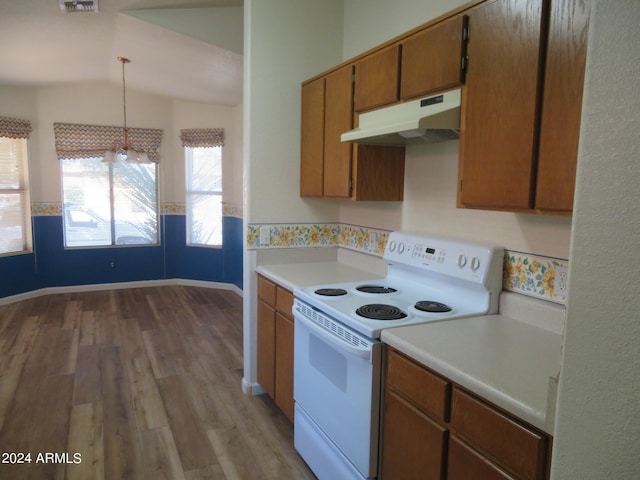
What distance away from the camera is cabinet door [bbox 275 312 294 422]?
2.44 meters

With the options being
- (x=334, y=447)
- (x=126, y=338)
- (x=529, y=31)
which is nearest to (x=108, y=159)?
(x=126, y=338)

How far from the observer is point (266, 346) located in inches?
110

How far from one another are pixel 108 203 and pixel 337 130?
14.1ft

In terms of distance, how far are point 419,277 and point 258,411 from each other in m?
1.36

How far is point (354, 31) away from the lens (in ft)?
9.52

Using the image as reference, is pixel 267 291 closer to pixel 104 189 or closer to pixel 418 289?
pixel 418 289

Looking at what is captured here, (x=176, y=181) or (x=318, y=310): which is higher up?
(x=176, y=181)

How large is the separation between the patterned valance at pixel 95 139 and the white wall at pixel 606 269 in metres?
5.82

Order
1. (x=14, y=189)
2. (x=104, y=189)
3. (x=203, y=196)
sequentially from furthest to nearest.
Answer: (x=203, y=196), (x=104, y=189), (x=14, y=189)

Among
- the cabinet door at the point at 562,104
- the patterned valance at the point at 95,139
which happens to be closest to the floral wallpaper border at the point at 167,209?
the patterned valance at the point at 95,139

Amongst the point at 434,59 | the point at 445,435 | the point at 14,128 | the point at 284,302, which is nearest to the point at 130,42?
the point at 14,128

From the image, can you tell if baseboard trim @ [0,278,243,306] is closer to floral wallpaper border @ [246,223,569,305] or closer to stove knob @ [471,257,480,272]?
floral wallpaper border @ [246,223,569,305]

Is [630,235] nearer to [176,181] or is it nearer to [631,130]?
[631,130]

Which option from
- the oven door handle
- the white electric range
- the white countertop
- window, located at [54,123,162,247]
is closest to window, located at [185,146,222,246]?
window, located at [54,123,162,247]
